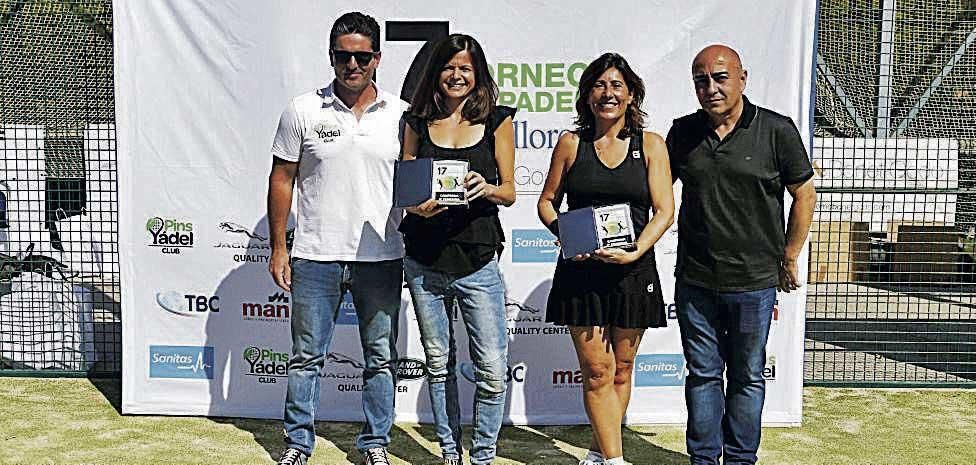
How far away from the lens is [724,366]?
3809 mm

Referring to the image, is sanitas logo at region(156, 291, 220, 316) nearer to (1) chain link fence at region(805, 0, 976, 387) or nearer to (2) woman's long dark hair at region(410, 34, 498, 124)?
(2) woman's long dark hair at region(410, 34, 498, 124)

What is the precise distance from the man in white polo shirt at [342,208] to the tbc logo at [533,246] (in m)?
1.00

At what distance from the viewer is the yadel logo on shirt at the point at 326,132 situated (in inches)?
145

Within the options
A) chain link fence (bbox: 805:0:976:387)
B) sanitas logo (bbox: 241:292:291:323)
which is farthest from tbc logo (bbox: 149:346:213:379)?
chain link fence (bbox: 805:0:976:387)

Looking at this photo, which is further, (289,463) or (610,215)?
(289,463)

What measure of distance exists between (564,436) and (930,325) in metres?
4.65

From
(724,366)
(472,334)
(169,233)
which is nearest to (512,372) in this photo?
(472,334)

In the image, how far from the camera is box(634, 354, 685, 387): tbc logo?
483 cm

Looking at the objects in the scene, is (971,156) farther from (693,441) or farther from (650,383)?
(693,441)

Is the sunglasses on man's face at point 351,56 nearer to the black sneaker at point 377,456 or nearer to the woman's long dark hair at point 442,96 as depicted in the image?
the woman's long dark hair at point 442,96

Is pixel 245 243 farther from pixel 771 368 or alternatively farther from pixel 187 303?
pixel 771 368

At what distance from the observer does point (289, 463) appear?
3910mm

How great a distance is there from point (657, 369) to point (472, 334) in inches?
58.3

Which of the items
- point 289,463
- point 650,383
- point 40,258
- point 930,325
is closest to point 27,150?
point 40,258
